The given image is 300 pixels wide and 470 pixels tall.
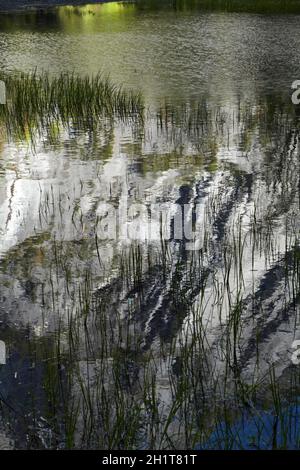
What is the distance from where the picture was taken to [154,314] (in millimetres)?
5410

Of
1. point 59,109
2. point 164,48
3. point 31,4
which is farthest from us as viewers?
point 31,4

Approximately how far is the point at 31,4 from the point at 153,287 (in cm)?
3482

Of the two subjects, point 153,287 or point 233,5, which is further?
point 233,5

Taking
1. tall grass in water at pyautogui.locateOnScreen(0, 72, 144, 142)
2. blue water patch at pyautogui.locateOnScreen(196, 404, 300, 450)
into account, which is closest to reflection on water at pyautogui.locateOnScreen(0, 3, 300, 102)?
tall grass in water at pyautogui.locateOnScreen(0, 72, 144, 142)

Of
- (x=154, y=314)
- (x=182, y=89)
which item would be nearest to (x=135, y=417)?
(x=154, y=314)

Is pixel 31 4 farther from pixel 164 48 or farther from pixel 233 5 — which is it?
pixel 164 48

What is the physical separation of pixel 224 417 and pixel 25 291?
8.05 feet

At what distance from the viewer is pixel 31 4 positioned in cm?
3762

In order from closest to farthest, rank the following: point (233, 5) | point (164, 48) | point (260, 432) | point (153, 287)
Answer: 1. point (260, 432)
2. point (153, 287)
3. point (164, 48)
4. point (233, 5)

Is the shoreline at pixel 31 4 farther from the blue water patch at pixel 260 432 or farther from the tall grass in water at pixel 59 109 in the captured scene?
the blue water patch at pixel 260 432

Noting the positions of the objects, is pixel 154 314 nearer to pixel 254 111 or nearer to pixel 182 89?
pixel 254 111

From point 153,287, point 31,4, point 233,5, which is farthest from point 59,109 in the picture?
point 31,4

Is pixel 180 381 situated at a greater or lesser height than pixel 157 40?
lesser

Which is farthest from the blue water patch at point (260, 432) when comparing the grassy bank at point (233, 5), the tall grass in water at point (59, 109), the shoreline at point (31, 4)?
the shoreline at point (31, 4)
